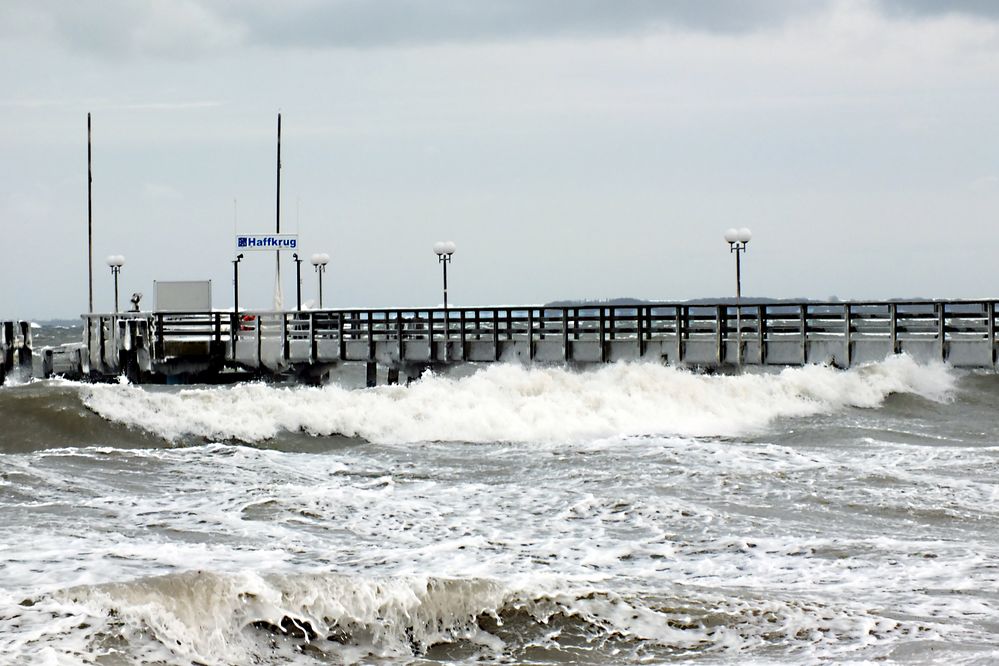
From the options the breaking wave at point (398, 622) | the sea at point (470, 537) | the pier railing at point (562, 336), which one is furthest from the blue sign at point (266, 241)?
the breaking wave at point (398, 622)

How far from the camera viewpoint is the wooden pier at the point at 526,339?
28.6 m

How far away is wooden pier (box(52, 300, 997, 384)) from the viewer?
2856 centimetres

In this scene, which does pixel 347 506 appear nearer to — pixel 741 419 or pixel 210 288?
pixel 741 419

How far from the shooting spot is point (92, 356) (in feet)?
133

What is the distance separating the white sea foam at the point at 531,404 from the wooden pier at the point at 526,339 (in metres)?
0.98

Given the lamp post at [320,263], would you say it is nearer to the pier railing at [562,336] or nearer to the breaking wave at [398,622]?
the pier railing at [562,336]

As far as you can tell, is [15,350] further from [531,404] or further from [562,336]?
[531,404]

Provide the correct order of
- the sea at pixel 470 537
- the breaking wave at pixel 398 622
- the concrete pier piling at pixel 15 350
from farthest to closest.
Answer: the concrete pier piling at pixel 15 350, the sea at pixel 470 537, the breaking wave at pixel 398 622

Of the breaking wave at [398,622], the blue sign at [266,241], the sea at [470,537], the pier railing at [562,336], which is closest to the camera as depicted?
the breaking wave at [398,622]

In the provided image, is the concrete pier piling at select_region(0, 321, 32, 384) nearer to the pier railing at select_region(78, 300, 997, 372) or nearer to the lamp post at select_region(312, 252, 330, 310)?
the pier railing at select_region(78, 300, 997, 372)

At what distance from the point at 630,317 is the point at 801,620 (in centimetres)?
2227

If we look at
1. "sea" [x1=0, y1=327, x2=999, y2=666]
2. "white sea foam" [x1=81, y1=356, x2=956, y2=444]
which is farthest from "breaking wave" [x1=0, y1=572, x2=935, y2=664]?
"white sea foam" [x1=81, y1=356, x2=956, y2=444]

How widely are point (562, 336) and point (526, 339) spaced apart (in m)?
1.32

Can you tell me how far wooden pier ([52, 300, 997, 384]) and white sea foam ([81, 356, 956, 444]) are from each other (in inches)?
38.5
